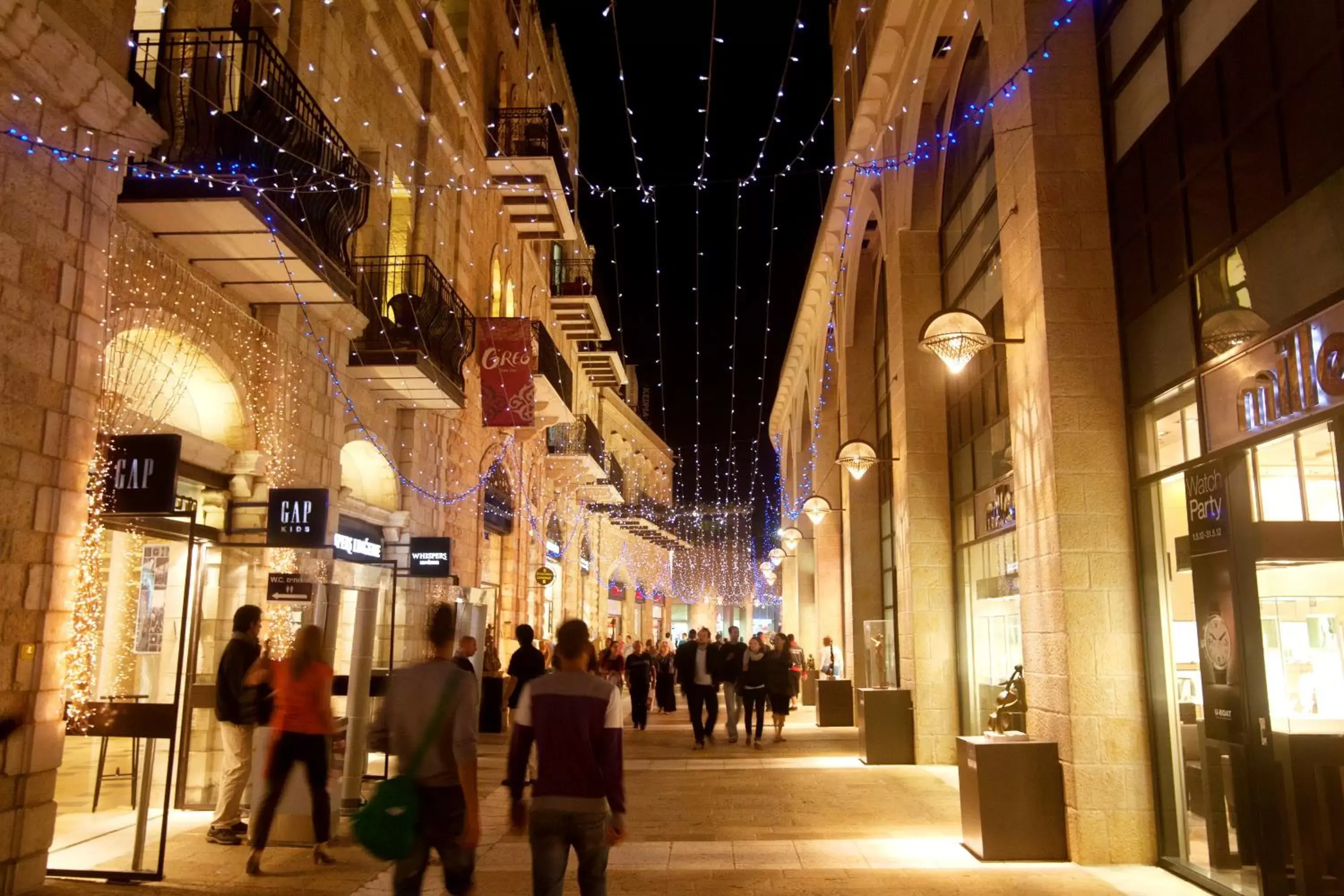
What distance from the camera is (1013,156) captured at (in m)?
8.11

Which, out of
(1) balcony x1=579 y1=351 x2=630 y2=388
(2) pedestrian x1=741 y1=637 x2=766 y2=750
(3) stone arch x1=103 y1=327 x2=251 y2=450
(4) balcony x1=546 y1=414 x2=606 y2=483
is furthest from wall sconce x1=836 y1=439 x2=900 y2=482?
(1) balcony x1=579 y1=351 x2=630 y2=388

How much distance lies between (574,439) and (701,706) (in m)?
12.7

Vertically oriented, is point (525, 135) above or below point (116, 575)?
above

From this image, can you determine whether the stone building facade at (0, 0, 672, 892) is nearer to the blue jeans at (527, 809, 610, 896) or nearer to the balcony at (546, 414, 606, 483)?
the blue jeans at (527, 809, 610, 896)

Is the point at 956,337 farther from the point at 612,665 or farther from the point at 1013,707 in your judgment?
the point at 612,665

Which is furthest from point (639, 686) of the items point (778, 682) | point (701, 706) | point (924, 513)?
point (924, 513)

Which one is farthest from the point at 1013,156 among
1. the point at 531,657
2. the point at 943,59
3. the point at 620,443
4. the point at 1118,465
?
the point at 620,443

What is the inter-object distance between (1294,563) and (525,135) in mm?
16560

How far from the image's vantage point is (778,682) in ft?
49.4

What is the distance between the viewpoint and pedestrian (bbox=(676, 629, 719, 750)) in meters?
14.8

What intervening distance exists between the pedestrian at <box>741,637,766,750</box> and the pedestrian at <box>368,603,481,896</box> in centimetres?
1063

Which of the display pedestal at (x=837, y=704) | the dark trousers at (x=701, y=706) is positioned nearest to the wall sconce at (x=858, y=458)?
the dark trousers at (x=701, y=706)

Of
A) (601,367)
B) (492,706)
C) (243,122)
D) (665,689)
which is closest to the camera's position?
(243,122)

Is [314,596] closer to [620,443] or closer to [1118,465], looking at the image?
[1118,465]
